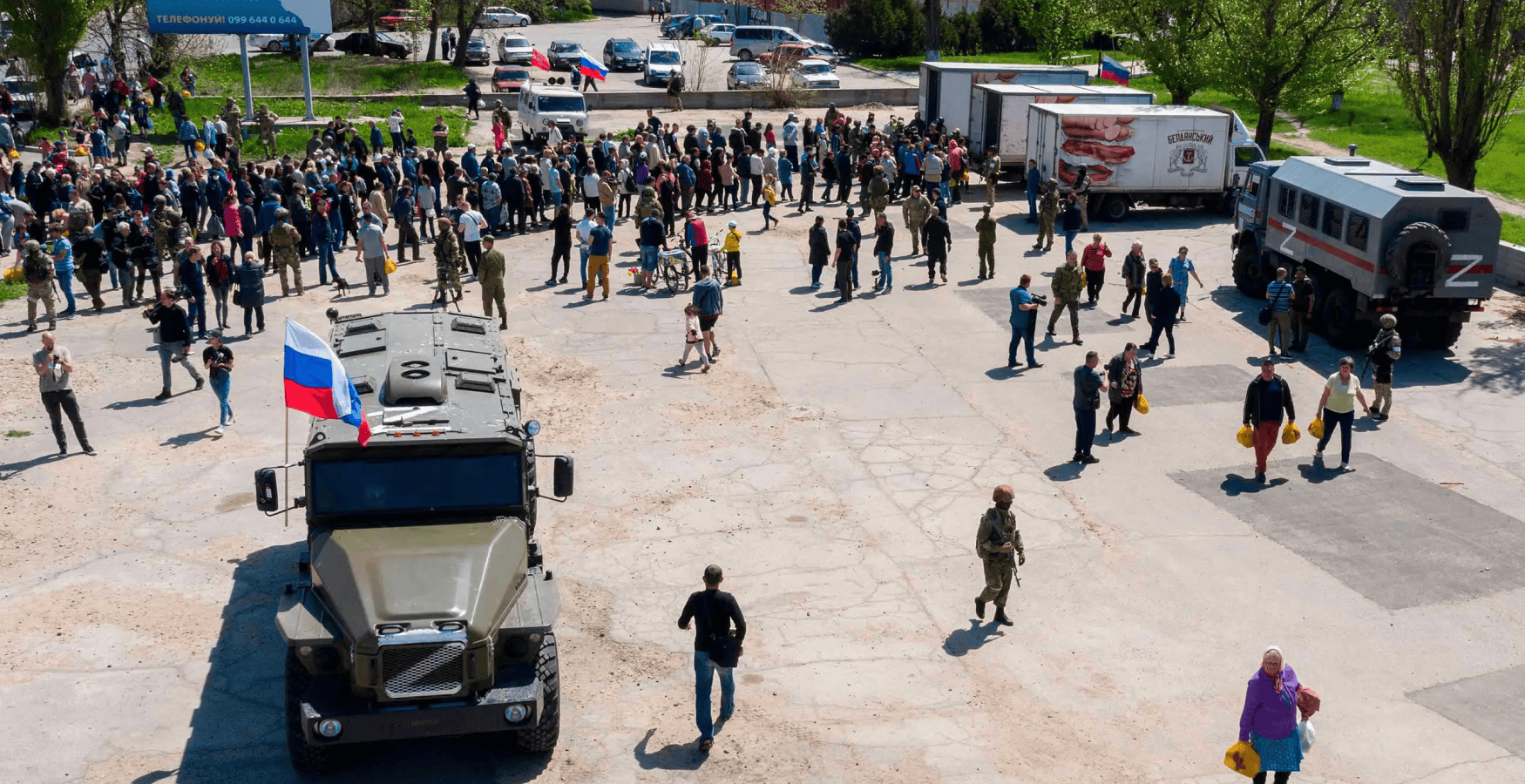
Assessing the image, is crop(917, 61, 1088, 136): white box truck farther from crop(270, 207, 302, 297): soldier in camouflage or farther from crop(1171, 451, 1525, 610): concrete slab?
crop(1171, 451, 1525, 610): concrete slab

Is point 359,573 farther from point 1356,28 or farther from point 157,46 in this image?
point 157,46

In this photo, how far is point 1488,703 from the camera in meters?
11.7

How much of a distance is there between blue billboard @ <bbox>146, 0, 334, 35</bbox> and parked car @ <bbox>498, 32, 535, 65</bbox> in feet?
49.4

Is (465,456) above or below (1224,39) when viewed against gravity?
below

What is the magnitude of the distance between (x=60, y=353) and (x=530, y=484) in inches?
338

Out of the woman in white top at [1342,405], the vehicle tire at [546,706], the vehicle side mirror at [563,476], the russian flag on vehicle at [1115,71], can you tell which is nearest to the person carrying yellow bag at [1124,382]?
the woman in white top at [1342,405]

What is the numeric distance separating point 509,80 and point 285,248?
87.7ft

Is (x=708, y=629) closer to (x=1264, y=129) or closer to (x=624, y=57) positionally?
(x=1264, y=129)

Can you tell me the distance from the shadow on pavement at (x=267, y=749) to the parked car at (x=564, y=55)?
46.5 meters

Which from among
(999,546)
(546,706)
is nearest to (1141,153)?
(999,546)

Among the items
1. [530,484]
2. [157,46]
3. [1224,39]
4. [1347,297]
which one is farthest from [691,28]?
[530,484]

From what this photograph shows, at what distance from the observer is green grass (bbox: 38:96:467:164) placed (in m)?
39.4

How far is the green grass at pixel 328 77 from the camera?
49.2 m

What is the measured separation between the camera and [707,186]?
103 feet
